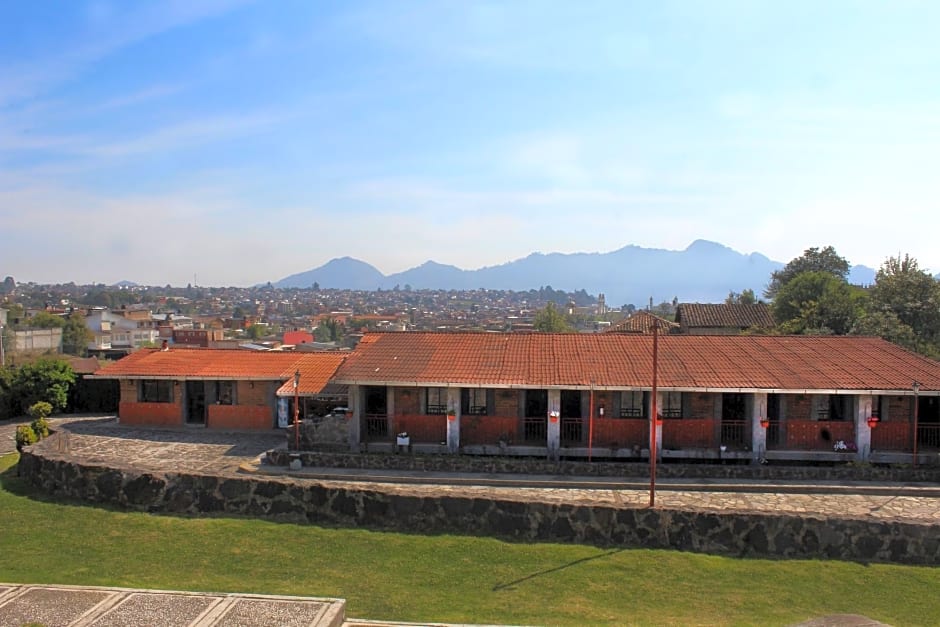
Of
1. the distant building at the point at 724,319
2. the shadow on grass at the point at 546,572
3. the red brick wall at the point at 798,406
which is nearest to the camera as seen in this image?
the shadow on grass at the point at 546,572

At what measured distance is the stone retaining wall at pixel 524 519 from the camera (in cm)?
1402

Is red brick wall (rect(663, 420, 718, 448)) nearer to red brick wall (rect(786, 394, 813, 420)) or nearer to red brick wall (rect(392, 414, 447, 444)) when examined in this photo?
red brick wall (rect(786, 394, 813, 420))

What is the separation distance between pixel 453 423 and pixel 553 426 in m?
3.10

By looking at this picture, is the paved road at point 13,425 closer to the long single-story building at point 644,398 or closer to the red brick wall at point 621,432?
the long single-story building at point 644,398

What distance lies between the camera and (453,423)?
2189 centimetres

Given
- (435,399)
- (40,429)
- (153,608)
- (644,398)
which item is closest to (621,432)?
(644,398)

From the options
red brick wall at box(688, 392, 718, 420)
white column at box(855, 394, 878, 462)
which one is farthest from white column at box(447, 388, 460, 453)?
white column at box(855, 394, 878, 462)

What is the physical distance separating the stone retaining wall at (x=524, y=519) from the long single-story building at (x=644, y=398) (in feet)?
20.3

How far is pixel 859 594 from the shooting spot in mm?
12375

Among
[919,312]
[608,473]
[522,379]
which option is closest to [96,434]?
[522,379]

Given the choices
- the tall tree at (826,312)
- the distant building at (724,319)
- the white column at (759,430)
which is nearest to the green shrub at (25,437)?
the white column at (759,430)

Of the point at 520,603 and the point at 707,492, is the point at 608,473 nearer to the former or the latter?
the point at 707,492

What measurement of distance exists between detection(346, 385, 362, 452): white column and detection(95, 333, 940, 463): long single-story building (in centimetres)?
3

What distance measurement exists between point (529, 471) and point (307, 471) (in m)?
6.57
